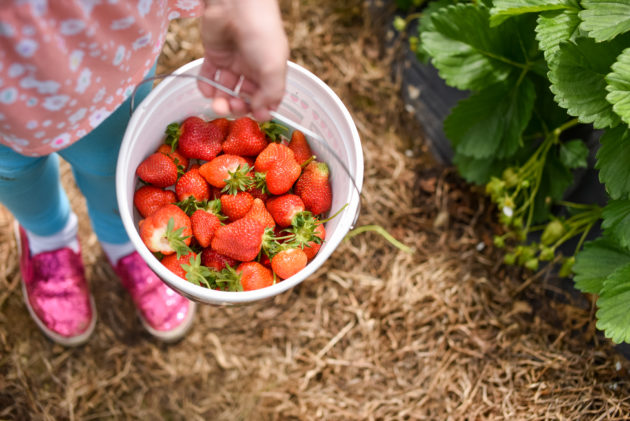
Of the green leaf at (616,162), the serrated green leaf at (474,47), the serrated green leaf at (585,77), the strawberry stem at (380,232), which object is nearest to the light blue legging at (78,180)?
the strawberry stem at (380,232)

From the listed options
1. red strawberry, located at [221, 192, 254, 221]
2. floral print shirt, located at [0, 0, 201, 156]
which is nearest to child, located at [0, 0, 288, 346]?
floral print shirt, located at [0, 0, 201, 156]

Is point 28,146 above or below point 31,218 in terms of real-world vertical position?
above

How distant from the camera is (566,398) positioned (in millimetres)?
1151

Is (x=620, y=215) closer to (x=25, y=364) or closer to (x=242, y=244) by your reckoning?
(x=242, y=244)

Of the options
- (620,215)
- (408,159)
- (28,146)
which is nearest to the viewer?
(28,146)

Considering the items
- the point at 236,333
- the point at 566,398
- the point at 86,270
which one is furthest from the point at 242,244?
the point at 566,398

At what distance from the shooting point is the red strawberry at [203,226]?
0.92 metres

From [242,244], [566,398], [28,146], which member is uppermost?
[28,146]

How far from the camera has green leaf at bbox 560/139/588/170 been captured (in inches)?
46.4

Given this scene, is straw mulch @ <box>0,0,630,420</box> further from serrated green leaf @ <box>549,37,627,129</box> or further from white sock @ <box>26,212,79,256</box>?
serrated green leaf @ <box>549,37,627,129</box>

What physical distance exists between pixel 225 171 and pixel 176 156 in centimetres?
11

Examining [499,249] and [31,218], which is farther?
[499,249]

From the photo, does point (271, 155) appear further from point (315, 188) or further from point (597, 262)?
point (597, 262)

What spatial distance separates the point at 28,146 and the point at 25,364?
0.78 metres
